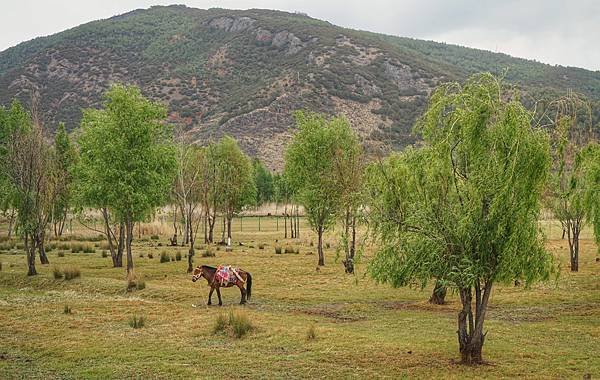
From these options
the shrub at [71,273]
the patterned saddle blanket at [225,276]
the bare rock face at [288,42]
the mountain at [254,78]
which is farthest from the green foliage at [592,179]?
the bare rock face at [288,42]

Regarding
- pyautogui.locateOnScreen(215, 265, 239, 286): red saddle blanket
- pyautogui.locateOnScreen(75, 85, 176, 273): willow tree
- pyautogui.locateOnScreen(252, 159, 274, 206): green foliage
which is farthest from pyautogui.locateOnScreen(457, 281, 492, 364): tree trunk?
pyautogui.locateOnScreen(252, 159, 274, 206): green foliage

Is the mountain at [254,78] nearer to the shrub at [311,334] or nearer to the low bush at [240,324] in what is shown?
the low bush at [240,324]

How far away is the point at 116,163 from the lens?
108ft

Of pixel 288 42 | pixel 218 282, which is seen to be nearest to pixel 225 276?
pixel 218 282

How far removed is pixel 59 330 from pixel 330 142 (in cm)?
2512

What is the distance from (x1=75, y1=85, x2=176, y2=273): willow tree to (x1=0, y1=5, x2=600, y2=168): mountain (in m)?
79.6

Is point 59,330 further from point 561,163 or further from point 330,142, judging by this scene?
point 330,142

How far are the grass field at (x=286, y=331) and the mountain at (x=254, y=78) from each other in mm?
88034

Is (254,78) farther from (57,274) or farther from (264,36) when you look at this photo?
(57,274)

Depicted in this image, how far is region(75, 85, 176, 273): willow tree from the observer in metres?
32.7

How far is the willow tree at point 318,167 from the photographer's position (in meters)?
39.5

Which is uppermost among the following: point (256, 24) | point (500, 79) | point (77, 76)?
point (256, 24)

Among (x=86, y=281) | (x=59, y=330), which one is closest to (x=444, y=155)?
(x=59, y=330)

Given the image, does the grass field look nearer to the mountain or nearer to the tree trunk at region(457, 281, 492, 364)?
the tree trunk at region(457, 281, 492, 364)
